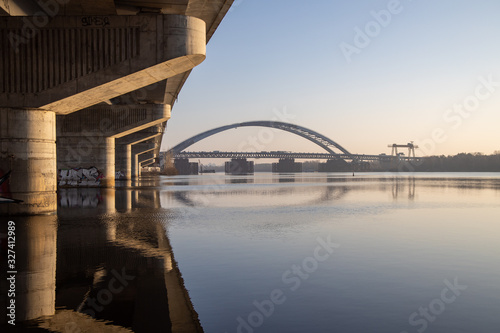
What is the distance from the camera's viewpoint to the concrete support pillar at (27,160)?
20484mm

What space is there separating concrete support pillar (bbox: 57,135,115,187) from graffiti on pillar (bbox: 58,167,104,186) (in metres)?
0.25

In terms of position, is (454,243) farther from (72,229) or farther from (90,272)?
(72,229)

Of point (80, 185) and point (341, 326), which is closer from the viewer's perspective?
point (341, 326)

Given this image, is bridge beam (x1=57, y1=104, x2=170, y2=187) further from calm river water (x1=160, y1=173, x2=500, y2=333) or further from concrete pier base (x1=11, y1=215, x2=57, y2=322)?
concrete pier base (x1=11, y1=215, x2=57, y2=322)

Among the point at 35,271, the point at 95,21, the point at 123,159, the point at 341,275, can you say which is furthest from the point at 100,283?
the point at 123,159

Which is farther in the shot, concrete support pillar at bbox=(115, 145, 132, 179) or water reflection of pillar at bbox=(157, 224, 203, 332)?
concrete support pillar at bbox=(115, 145, 132, 179)

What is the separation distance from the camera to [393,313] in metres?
7.19

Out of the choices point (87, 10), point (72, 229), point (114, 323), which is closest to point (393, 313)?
point (114, 323)

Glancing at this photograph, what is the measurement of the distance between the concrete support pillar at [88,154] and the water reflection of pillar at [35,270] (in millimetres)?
31088

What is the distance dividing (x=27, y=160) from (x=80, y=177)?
96.6 feet

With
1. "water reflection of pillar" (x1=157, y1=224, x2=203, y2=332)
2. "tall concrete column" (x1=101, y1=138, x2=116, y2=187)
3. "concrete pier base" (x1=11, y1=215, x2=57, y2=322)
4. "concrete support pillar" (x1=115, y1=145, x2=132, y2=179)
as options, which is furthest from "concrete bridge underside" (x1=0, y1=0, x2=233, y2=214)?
"concrete support pillar" (x1=115, y1=145, x2=132, y2=179)

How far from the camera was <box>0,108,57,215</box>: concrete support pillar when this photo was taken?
806 inches

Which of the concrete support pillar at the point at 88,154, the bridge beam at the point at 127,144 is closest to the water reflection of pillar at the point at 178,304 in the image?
the concrete support pillar at the point at 88,154

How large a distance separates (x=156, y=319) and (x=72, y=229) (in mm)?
11159
